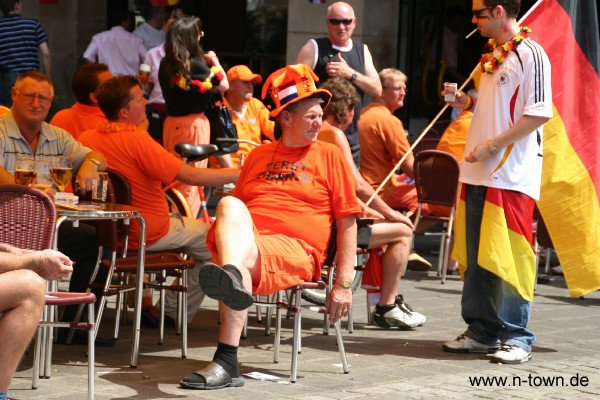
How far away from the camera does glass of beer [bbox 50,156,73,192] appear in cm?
679

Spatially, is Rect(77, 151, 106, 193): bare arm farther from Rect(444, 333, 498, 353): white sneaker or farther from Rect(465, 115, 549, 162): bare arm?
Rect(444, 333, 498, 353): white sneaker

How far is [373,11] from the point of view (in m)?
14.4

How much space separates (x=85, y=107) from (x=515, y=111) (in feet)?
10.3

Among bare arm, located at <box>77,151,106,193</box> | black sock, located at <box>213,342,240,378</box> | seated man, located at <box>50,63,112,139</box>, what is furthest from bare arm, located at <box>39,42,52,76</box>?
black sock, located at <box>213,342,240,378</box>

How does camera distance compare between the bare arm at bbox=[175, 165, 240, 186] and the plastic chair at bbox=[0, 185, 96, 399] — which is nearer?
the plastic chair at bbox=[0, 185, 96, 399]

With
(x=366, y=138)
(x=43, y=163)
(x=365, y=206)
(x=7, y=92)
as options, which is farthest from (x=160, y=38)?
(x=43, y=163)

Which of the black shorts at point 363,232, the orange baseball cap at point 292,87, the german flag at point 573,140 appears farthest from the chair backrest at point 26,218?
the german flag at point 573,140

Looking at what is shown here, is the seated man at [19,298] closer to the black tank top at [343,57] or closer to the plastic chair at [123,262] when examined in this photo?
the plastic chair at [123,262]

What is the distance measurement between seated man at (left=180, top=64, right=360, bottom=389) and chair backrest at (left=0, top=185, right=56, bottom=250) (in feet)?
2.85

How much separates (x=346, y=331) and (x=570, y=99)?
6.86 feet

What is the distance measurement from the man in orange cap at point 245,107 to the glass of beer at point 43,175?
379 centimetres

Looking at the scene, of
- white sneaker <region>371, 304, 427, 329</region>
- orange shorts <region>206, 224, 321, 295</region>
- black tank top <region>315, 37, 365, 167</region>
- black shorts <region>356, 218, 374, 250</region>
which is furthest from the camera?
black tank top <region>315, 37, 365, 167</region>

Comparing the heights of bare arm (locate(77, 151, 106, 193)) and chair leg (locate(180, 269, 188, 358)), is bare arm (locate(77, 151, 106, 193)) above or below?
above

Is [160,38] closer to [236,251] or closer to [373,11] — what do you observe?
[373,11]
